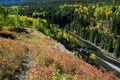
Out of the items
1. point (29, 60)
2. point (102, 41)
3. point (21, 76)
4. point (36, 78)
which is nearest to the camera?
point (36, 78)

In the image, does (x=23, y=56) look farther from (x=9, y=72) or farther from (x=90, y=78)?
(x=90, y=78)

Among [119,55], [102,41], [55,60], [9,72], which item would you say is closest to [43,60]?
[55,60]

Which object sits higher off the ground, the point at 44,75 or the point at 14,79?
the point at 44,75

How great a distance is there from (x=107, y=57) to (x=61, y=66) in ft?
500

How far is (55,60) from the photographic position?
25406 mm

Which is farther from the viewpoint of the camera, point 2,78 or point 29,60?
point 29,60

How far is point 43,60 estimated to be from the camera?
25.7 metres

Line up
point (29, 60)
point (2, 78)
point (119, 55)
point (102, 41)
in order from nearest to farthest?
point (2, 78) < point (29, 60) < point (119, 55) < point (102, 41)

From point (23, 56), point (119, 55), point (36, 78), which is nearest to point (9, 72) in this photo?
point (36, 78)

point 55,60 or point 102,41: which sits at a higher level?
point 55,60

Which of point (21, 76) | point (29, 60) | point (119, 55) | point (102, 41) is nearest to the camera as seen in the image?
point (21, 76)

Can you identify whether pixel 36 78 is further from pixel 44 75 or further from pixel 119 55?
pixel 119 55

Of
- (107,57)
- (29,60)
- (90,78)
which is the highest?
(90,78)

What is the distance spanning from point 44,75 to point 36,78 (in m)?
0.50
